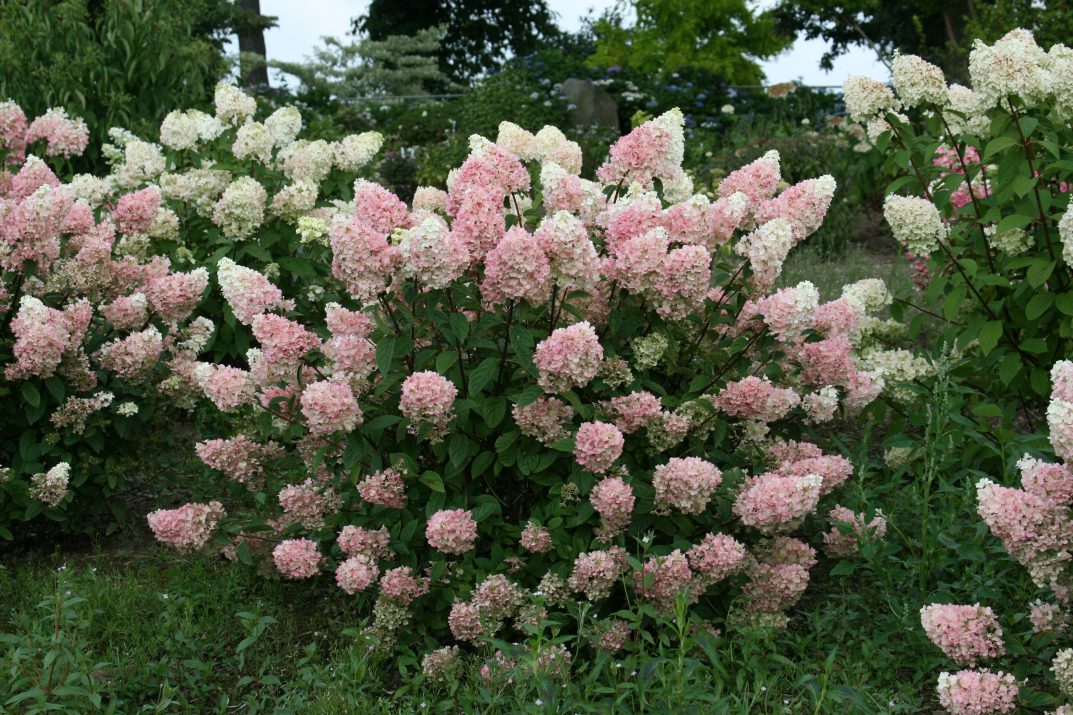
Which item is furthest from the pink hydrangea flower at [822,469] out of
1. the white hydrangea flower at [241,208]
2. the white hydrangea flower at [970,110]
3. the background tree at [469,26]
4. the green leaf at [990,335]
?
the background tree at [469,26]

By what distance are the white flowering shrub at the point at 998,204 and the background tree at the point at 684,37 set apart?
18.3 meters

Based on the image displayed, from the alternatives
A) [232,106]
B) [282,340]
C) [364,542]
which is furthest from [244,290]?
[232,106]

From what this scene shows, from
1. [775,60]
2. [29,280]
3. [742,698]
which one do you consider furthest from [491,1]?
[742,698]

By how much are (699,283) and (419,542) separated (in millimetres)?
1317

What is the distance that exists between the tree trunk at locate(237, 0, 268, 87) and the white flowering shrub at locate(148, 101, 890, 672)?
18114 mm

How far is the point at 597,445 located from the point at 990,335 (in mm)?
1933

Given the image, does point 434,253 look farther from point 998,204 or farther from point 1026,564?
point 998,204

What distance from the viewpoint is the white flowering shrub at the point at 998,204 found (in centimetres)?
421

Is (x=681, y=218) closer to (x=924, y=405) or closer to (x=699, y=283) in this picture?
(x=699, y=283)

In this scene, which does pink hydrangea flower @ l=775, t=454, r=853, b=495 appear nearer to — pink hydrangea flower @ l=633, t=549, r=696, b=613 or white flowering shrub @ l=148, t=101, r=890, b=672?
white flowering shrub @ l=148, t=101, r=890, b=672

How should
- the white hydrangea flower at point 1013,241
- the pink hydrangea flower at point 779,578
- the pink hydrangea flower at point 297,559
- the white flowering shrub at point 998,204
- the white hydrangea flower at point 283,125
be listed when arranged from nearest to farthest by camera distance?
the pink hydrangea flower at point 779,578 < the pink hydrangea flower at point 297,559 < the white flowering shrub at point 998,204 < the white hydrangea flower at point 1013,241 < the white hydrangea flower at point 283,125

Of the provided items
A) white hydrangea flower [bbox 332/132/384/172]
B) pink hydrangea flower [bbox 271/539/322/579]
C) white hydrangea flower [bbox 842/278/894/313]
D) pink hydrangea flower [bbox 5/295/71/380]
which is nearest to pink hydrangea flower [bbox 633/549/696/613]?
pink hydrangea flower [bbox 271/539/322/579]

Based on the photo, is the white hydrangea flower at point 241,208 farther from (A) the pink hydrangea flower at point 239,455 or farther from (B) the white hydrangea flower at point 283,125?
(A) the pink hydrangea flower at point 239,455

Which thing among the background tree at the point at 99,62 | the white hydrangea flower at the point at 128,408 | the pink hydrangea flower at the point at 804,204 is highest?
the background tree at the point at 99,62
